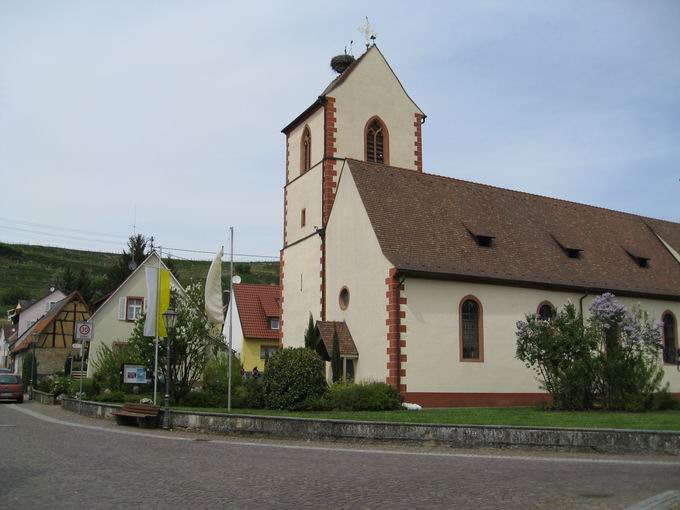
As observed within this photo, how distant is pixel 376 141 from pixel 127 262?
43.6 meters

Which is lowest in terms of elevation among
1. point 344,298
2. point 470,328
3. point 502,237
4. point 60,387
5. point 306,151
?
point 60,387

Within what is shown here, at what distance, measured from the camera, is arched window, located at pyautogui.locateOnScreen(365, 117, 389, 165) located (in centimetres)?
3250

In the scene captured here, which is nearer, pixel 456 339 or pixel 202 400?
pixel 202 400

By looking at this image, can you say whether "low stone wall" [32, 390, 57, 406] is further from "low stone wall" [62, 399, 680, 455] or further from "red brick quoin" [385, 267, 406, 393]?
"red brick quoin" [385, 267, 406, 393]

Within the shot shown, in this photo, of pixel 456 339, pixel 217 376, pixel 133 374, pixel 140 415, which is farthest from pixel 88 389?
pixel 456 339

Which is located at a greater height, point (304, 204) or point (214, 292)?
point (304, 204)

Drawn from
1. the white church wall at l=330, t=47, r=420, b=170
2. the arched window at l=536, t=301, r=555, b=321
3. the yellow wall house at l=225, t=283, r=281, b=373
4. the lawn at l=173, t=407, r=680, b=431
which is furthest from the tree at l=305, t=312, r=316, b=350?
the yellow wall house at l=225, t=283, r=281, b=373

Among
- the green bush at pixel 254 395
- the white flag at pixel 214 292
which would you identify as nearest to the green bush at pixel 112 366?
the white flag at pixel 214 292

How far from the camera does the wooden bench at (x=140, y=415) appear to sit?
2006 cm

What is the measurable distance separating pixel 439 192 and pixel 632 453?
1792 cm

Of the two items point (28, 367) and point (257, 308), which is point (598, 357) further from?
point (28, 367)

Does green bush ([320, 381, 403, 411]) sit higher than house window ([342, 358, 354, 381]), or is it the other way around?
house window ([342, 358, 354, 381])

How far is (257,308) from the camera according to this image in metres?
51.9

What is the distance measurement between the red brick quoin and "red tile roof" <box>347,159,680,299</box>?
2.26 feet
